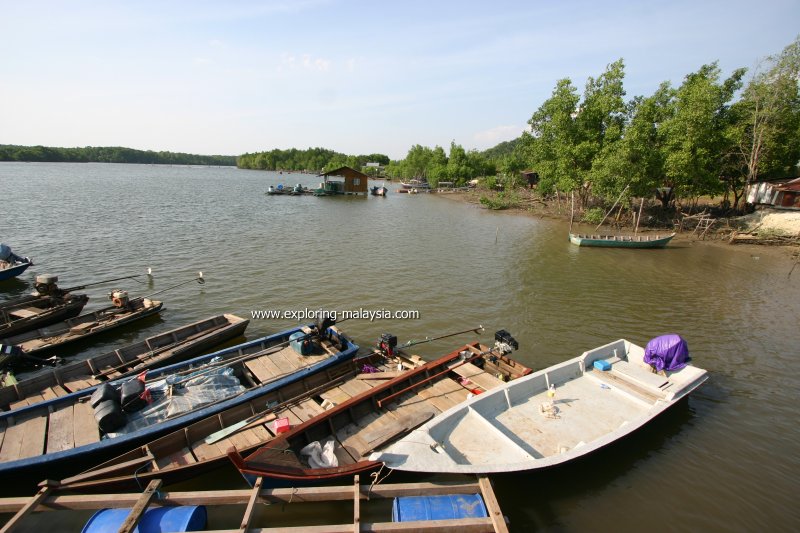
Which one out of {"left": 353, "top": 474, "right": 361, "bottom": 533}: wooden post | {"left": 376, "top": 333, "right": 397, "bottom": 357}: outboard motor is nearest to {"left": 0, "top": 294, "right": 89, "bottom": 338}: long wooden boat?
{"left": 376, "top": 333, "right": 397, "bottom": 357}: outboard motor

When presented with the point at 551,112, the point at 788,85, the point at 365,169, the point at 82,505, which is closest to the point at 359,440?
the point at 82,505

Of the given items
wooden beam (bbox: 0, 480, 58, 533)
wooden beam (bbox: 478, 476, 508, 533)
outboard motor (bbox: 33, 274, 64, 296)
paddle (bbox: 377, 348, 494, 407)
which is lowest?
wooden beam (bbox: 0, 480, 58, 533)

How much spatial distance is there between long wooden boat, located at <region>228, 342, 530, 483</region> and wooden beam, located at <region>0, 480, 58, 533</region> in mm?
2987

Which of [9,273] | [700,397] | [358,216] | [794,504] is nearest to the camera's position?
[794,504]

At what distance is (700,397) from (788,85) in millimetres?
37614

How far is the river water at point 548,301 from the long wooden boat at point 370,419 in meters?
2.38

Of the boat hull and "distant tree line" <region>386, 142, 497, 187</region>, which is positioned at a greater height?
Result: "distant tree line" <region>386, 142, 497, 187</region>

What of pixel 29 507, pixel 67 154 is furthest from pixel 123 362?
pixel 67 154

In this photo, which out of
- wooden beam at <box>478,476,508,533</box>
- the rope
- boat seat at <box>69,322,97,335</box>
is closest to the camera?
wooden beam at <box>478,476,508,533</box>

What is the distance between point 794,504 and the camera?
27.3ft

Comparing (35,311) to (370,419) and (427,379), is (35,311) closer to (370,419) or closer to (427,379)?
(370,419)

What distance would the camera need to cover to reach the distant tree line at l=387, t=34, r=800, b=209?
33594 millimetres

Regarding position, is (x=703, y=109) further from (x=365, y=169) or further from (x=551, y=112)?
(x=365, y=169)

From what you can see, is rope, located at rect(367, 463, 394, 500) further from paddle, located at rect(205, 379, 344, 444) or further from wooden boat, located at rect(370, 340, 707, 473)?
paddle, located at rect(205, 379, 344, 444)
